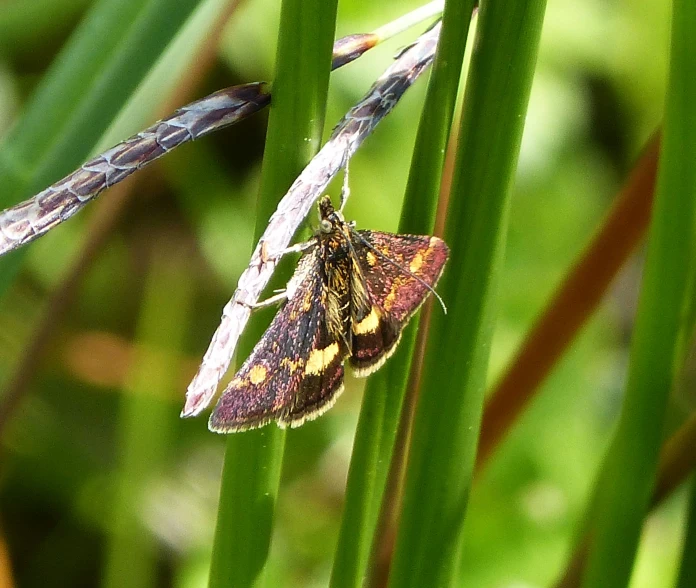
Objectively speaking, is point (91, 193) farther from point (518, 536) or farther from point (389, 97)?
point (518, 536)

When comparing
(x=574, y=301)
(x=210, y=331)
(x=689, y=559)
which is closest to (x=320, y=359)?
(x=689, y=559)

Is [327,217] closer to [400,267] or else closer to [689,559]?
[400,267]

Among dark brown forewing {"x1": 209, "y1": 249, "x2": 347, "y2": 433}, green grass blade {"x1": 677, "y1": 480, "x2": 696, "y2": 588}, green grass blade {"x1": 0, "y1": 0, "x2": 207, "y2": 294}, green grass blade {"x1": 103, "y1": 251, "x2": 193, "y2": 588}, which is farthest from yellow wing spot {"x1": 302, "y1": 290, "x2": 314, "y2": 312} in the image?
green grass blade {"x1": 103, "y1": 251, "x2": 193, "y2": 588}

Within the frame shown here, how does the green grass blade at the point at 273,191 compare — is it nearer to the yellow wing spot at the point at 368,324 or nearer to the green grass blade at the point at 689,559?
the yellow wing spot at the point at 368,324

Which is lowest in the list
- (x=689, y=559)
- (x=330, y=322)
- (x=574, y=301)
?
(x=689, y=559)

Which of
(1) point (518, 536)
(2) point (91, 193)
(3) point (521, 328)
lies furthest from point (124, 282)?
(2) point (91, 193)
